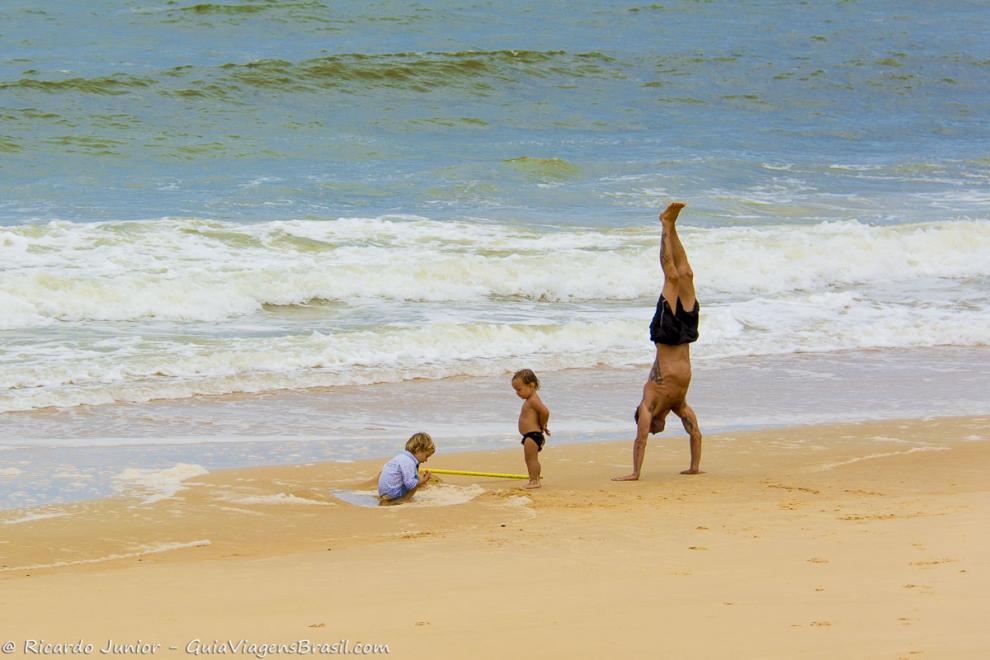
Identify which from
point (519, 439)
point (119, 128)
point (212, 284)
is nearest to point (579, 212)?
point (212, 284)

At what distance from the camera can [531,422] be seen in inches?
294

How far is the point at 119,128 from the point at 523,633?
20.8m

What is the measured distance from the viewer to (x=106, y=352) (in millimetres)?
11180

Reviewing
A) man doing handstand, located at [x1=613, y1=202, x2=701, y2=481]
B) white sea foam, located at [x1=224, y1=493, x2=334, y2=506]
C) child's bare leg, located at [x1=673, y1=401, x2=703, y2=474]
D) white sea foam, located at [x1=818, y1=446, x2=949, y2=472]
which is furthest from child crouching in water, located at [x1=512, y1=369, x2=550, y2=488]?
white sea foam, located at [x1=818, y1=446, x2=949, y2=472]

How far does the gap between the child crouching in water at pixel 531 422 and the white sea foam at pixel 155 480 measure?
6.42 ft

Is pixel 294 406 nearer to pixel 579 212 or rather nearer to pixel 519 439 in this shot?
pixel 519 439

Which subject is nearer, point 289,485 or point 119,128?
point 289,485

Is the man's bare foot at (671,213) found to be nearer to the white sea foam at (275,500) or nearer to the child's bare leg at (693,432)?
the child's bare leg at (693,432)

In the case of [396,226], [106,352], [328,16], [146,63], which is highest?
[328,16]

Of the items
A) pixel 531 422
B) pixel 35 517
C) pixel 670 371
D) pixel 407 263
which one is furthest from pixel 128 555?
pixel 407 263

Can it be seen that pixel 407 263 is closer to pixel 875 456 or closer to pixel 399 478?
pixel 875 456

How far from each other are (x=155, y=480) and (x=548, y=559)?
292 centimetres

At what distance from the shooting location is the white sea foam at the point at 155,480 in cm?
714

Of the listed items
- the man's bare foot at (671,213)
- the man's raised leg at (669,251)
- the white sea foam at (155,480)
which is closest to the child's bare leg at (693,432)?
the man's raised leg at (669,251)
